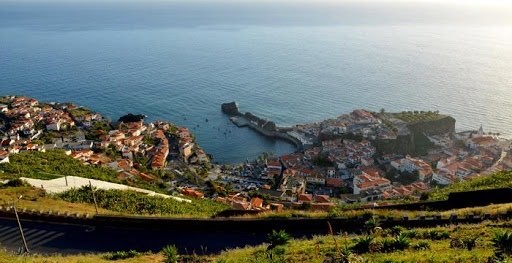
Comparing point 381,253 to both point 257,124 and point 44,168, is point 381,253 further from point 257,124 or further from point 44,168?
point 257,124

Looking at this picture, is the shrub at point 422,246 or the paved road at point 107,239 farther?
the paved road at point 107,239

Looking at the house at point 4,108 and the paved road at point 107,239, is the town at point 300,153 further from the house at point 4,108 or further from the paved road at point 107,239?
the paved road at point 107,239

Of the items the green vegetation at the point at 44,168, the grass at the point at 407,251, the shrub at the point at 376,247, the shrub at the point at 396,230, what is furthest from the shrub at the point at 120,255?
the green vegetation at the point at 44,168

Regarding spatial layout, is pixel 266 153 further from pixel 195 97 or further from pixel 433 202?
pixel 433 202

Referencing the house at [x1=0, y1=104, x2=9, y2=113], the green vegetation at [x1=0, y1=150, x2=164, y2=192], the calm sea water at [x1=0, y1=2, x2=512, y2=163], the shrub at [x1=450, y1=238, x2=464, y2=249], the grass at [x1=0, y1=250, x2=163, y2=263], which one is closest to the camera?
the shrub at [x1=450, y1=238, x2=464, y2=249]

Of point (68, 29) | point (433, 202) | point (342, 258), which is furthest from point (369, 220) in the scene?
point (68, 29)

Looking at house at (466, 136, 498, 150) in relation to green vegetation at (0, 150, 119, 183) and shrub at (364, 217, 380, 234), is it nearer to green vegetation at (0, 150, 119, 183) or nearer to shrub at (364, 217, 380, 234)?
green vegetation at (0, 150, 119, 183)

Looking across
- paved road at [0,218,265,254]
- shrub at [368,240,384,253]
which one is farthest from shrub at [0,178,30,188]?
shrub at [368,240,384,253]
